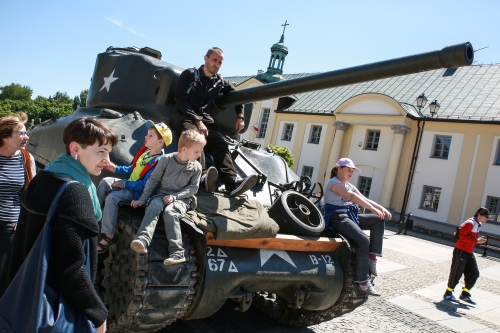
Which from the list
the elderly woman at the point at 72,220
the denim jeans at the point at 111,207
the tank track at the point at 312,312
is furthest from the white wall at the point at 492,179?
the elderly woman at the point at 72,220

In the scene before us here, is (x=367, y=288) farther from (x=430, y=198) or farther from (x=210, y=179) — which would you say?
(x=430, y=198)

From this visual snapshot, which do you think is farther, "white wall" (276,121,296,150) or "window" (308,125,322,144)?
"white wall" (276,121,296,150)

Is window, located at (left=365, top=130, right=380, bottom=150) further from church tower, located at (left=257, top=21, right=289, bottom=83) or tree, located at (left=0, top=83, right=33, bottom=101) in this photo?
tree, located at (left=0, top=83, right=33, bottom=101)

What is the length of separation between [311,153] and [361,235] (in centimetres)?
2388

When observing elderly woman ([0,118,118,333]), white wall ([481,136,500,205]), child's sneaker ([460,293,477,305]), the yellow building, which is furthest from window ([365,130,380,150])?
elderly woman ([0,118,118,333])

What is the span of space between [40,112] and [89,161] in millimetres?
52125

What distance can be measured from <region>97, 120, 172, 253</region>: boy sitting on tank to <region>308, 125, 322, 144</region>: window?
80.1ft

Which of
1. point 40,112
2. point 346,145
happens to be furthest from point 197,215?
point 40,112

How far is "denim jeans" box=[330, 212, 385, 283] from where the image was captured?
14.8ft

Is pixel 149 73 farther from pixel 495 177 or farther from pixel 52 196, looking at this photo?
pixel 495 177

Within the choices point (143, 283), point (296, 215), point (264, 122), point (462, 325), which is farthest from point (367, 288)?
point (264, 122)

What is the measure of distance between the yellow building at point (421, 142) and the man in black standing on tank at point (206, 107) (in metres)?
16.0

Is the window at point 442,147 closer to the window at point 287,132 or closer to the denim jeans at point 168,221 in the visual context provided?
the window at point 287,132

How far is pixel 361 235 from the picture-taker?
453 cm
